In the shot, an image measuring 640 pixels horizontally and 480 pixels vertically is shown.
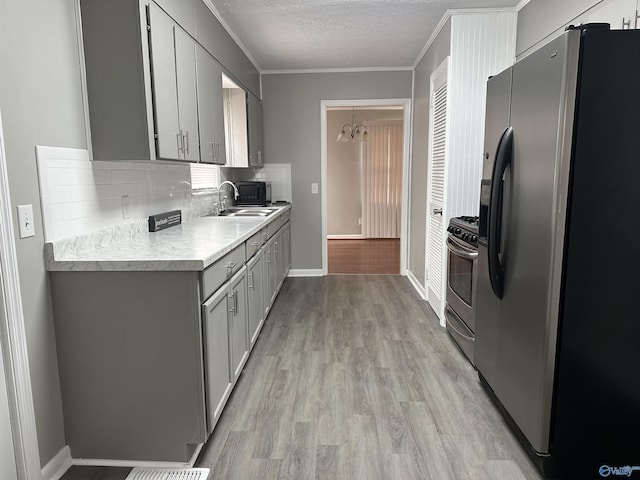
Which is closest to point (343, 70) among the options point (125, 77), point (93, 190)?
point (125, 77)

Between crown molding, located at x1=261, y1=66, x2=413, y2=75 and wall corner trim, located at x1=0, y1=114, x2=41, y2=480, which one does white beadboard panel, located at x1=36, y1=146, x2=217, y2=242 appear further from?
crown molding, located at x1=261, y1=66, x2=413, y2=75

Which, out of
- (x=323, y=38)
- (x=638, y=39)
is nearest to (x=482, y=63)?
(x=323, y=38)

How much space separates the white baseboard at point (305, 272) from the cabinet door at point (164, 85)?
10.5 feet

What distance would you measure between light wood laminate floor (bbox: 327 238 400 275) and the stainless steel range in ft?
7.76

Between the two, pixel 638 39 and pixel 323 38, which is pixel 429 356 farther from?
pixel 323 38

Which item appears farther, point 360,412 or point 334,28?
point 334,28

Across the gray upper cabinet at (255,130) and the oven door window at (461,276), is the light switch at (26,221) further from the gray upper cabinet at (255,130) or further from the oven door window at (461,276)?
the gray upper cabinet at (255,130)

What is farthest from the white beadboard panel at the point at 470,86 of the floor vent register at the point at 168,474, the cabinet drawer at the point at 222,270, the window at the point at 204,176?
the floor vent register at the point at 168,474

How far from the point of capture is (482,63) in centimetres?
338

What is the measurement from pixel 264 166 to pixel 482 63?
2859 mm

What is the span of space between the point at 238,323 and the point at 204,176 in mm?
1821

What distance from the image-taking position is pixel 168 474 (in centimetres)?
182

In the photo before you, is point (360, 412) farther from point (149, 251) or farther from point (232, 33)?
point (232, 33)

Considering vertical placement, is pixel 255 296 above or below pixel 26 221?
below
